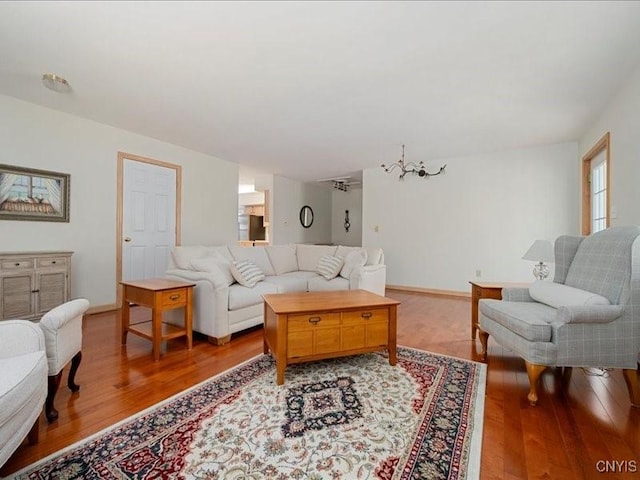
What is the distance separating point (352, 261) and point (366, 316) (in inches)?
70.0

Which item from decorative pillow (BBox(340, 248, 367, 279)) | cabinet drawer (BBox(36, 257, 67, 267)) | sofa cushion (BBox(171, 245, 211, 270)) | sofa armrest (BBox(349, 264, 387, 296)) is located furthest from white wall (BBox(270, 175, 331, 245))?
cabinet drawer (BBox(36, 257, 67, 267))

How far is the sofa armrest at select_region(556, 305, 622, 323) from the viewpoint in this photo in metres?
1.75

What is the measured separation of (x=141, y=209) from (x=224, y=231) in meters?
1.50

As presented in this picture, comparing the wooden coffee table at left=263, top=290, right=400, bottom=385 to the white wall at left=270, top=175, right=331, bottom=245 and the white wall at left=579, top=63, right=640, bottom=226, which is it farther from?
the white wall at left=270, top=175, right=331, bottom=245

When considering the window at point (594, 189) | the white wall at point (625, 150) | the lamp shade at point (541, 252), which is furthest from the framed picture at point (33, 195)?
the window at point (594, 189)

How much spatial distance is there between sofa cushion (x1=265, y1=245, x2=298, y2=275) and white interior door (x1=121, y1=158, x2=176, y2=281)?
1.64 meters

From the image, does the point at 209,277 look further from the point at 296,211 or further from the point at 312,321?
the point at 296,211

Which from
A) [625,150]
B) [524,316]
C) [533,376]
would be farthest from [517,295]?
[625,150]

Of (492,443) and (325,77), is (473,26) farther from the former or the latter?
(492,443)

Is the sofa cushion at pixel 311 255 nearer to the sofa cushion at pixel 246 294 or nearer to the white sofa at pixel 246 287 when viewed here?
the white sofa at pixel 246 287

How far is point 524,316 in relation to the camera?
6.56 feet

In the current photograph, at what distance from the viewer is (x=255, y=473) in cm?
123

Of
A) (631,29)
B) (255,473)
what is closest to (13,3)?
(255,473)

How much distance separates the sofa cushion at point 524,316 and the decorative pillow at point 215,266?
224 centimetres
